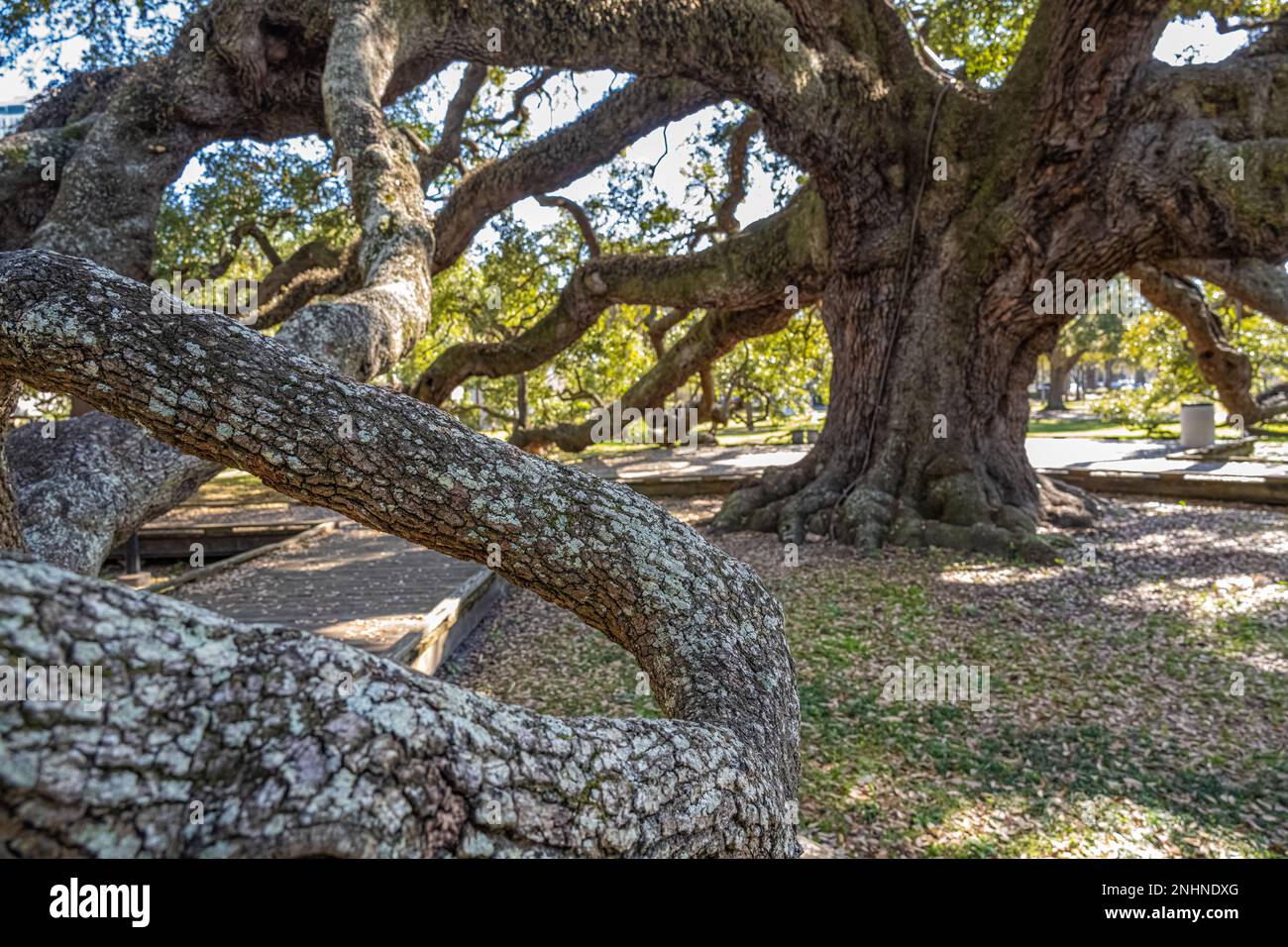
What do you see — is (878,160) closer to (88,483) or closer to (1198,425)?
(88,483)

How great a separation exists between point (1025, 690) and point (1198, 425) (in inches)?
583

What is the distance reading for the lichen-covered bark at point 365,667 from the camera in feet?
3.26

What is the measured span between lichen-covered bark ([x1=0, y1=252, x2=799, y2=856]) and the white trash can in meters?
17.5

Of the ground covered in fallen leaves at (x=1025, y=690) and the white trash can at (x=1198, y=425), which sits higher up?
the white trash can at (x=1198, y=425)

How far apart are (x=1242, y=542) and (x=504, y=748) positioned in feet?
29.6

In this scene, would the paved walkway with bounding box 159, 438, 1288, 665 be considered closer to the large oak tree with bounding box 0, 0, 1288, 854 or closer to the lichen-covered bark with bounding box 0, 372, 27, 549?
the large oak tree with bounding box 0, 0, 1288, 854

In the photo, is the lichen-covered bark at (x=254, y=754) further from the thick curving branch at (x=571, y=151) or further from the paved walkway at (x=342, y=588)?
the thick curving branch at (x=571, y=151)

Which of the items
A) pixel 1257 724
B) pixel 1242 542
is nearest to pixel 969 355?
pixel 1242 542

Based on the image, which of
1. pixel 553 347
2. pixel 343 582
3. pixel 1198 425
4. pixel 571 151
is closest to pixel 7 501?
pixel 343 582

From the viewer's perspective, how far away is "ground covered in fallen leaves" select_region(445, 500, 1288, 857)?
10.9ft

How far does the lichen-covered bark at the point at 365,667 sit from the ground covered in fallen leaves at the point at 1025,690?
1.73m

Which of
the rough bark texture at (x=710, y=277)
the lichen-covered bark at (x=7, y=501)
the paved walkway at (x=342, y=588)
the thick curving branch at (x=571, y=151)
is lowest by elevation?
the paved walkway at (x=342, y=588)

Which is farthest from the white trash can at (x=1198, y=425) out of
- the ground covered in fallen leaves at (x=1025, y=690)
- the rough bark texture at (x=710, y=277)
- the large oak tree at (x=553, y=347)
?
the rough bark texture at (x=710, y=277)

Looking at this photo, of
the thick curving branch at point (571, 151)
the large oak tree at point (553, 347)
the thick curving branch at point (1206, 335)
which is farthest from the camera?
the thick curving branch at point (1206, 335)
